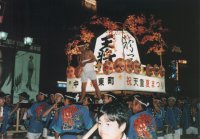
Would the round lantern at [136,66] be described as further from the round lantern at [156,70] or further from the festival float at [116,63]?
the round lantern at [156,70]

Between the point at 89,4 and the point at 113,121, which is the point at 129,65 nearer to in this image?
the point at 89,4

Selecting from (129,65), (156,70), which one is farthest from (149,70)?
(129,65)

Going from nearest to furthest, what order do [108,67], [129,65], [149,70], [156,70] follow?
[129,65]
[108,67]
[149,70]
[156,70]

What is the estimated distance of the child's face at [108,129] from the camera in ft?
7.64

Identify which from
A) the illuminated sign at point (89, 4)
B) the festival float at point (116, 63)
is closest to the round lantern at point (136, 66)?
the festival float at point (116, 63)

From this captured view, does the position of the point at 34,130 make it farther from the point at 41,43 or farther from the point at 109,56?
the point at 41,43

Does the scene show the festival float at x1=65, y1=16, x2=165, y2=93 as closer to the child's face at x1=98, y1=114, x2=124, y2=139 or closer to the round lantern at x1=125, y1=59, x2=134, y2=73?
the round lantern at x1=125, y1=59, x2=134, y2=73

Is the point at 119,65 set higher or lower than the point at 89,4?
lower

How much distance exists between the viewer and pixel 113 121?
2379 millimetres

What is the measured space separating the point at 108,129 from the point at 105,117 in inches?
4.5

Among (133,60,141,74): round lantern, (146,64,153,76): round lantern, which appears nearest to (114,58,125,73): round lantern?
(133,60,141,74): round lantern

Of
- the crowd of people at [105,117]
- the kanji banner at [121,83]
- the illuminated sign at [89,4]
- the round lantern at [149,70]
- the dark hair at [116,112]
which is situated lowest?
the crowd of people at [105,117]

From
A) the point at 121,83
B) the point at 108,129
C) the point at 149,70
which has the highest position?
the point at 149,70

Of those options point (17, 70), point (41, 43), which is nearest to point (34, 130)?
point (17, 70)
